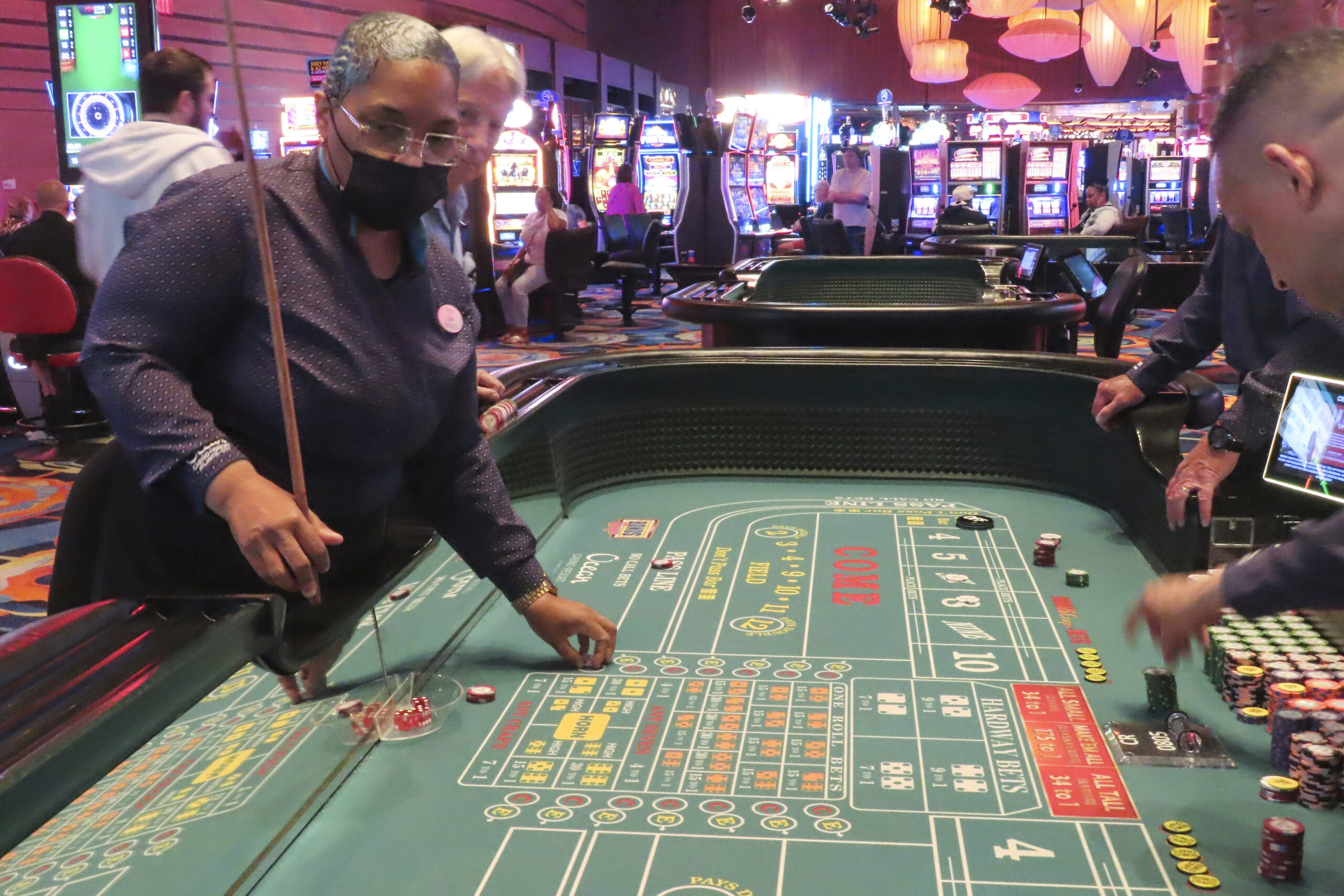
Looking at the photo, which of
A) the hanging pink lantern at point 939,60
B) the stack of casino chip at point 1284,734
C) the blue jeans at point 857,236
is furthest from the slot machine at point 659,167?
the stack of casino chip at point 1284,734

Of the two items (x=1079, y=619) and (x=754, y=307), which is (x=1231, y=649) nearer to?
(x=1079, y=619)

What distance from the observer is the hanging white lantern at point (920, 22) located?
12.0 meters

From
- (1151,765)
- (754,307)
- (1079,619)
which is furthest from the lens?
(754,307)

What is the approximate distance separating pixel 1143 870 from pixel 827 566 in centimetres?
95

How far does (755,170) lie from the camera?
44.3ft

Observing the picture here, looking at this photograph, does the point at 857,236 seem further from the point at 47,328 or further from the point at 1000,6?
the point at 47,328

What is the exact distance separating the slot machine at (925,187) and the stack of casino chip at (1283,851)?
1284 cm

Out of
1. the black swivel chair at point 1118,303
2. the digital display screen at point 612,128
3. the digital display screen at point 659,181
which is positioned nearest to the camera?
the black swivel chair at point 1118,303

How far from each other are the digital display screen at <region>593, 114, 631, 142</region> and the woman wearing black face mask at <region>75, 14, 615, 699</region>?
41.7 feet

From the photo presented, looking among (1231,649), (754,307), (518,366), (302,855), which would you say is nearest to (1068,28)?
(754,307)

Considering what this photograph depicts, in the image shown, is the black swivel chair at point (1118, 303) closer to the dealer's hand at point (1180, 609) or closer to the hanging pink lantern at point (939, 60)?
the dealer's hand at point (1180, 609)

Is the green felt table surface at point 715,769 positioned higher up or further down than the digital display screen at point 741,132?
further down

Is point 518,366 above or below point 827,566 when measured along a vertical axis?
above

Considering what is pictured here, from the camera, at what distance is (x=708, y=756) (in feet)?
4.13
